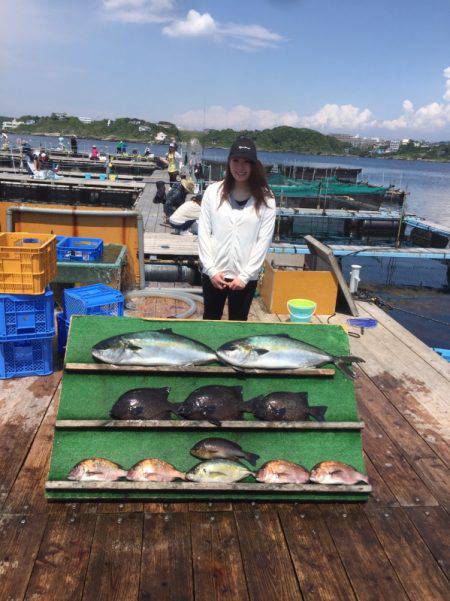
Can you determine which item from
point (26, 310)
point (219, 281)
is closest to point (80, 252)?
point (26, 310)

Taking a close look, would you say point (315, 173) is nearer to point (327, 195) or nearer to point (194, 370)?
point (327, 195)

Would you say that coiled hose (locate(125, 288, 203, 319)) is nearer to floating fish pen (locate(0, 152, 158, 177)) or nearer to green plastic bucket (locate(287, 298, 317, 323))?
green plastic bucket (locate(287, 298, 317, 323))

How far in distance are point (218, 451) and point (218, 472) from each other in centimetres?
14

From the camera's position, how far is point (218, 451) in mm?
2980

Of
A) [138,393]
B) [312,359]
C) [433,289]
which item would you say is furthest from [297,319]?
[433,289]

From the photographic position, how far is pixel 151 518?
2.77 m

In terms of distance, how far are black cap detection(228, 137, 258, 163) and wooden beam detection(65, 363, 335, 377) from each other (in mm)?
1688

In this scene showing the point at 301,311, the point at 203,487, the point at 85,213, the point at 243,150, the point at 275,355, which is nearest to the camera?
the point at 203,487

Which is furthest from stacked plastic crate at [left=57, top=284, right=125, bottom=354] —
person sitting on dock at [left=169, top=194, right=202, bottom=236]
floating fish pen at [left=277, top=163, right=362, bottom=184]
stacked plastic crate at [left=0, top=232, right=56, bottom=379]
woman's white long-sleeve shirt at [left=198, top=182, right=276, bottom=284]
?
floating fish pen at [left=277, top=163, right=362, bottom=184]

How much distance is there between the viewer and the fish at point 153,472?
9.37 feet

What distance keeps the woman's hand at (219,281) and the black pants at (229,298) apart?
0.13 m

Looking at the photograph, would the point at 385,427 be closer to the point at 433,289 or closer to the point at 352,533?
the point at 352,533

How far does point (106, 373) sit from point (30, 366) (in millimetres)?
1797

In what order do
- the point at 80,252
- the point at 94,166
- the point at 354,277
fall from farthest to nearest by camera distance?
the point at 94,166 → the point at 354,277 → the point at 80,252
